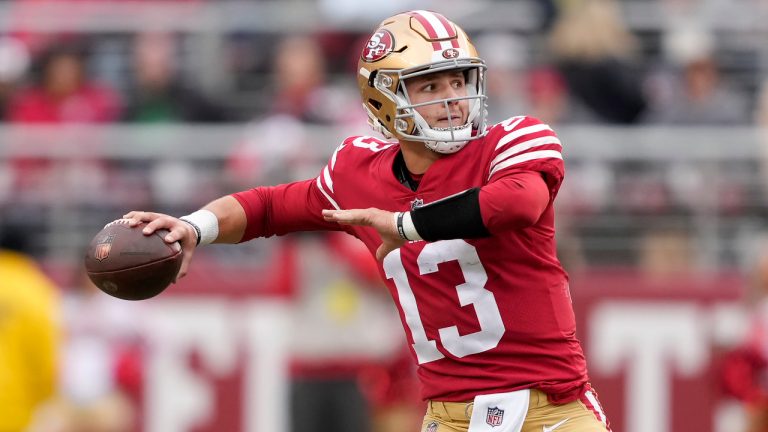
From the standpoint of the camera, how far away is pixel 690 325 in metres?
9.10

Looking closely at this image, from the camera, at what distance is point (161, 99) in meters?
9.68

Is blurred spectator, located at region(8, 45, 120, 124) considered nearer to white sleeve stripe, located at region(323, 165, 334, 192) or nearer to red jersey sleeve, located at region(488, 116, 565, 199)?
white sleeve stripe, located at region(323, 165, 334, 192)

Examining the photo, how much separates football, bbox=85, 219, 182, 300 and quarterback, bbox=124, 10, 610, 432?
0.20 ft

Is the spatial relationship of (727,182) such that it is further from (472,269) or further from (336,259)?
(472,269)

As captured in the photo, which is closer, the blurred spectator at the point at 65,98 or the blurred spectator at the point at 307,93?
the blurred spectator at the point at 307,93

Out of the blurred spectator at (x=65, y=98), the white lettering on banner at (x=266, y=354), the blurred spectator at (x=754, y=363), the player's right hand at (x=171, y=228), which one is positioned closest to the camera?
the player's right hand at (x=171, y=228)

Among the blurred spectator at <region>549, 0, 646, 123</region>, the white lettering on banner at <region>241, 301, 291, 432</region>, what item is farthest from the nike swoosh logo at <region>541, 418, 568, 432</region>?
Answer: the blurred spectator at <region>549, 0, 646, 123</region>

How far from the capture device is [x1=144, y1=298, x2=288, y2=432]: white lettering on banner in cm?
908

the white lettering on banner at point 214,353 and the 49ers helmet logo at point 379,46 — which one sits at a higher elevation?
the 49ers helmet logo at point 379,46

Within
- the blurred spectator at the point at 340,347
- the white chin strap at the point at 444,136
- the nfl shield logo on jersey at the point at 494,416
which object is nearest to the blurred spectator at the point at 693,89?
the blurred spectator at the point at 340,347

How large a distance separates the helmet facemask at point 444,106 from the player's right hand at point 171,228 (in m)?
0.76

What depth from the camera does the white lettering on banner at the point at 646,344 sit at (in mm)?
9094

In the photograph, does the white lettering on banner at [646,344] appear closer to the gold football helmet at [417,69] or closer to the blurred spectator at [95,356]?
the blurred spectator at [95,356]

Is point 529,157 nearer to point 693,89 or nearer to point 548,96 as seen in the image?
point 548,96
